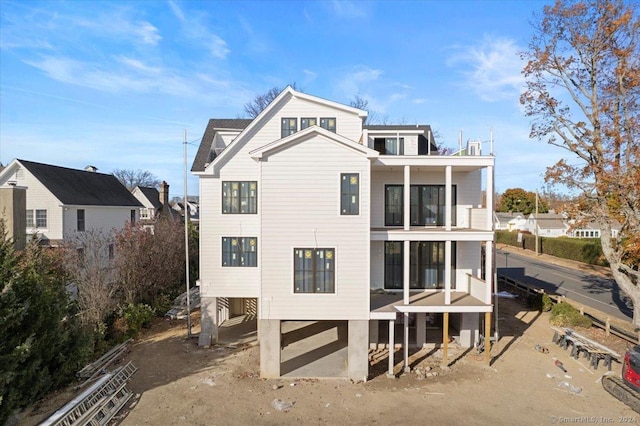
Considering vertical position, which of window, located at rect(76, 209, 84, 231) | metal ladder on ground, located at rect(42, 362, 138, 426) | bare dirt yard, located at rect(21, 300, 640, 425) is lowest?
bare dirt yard, located at rect(21, 300, 640, 425)

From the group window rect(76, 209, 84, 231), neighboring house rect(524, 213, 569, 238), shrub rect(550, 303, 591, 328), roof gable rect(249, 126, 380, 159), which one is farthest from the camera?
neighboring house rect(524, 213, 569, 238)

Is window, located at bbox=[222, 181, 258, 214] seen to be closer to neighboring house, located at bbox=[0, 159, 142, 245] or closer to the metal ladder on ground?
the metal ladder on ground

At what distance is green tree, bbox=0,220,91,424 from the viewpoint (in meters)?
9.47

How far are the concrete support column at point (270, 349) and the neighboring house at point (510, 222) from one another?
224 feet

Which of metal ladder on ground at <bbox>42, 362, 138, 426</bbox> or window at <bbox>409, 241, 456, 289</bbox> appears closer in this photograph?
metal ladder on ground at <bbox>42, 362, 138, 426</bbox>

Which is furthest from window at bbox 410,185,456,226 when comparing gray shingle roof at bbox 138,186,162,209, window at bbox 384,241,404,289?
gray shingle roof at bbox 138,186,162,209

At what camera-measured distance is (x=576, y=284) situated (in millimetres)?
29062

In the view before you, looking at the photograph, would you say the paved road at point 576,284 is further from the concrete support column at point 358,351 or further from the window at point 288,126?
the window at point 288,126

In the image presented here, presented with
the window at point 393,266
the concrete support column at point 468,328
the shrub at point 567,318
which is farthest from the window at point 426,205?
the shrub at point 567,318

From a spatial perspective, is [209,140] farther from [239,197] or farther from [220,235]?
[220,235]

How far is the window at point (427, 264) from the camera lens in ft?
51.7

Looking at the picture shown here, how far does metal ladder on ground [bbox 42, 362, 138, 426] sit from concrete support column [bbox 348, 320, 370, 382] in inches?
286

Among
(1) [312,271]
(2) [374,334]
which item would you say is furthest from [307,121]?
Answer: (2) [374,334]

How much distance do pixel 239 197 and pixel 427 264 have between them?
28.9ft
